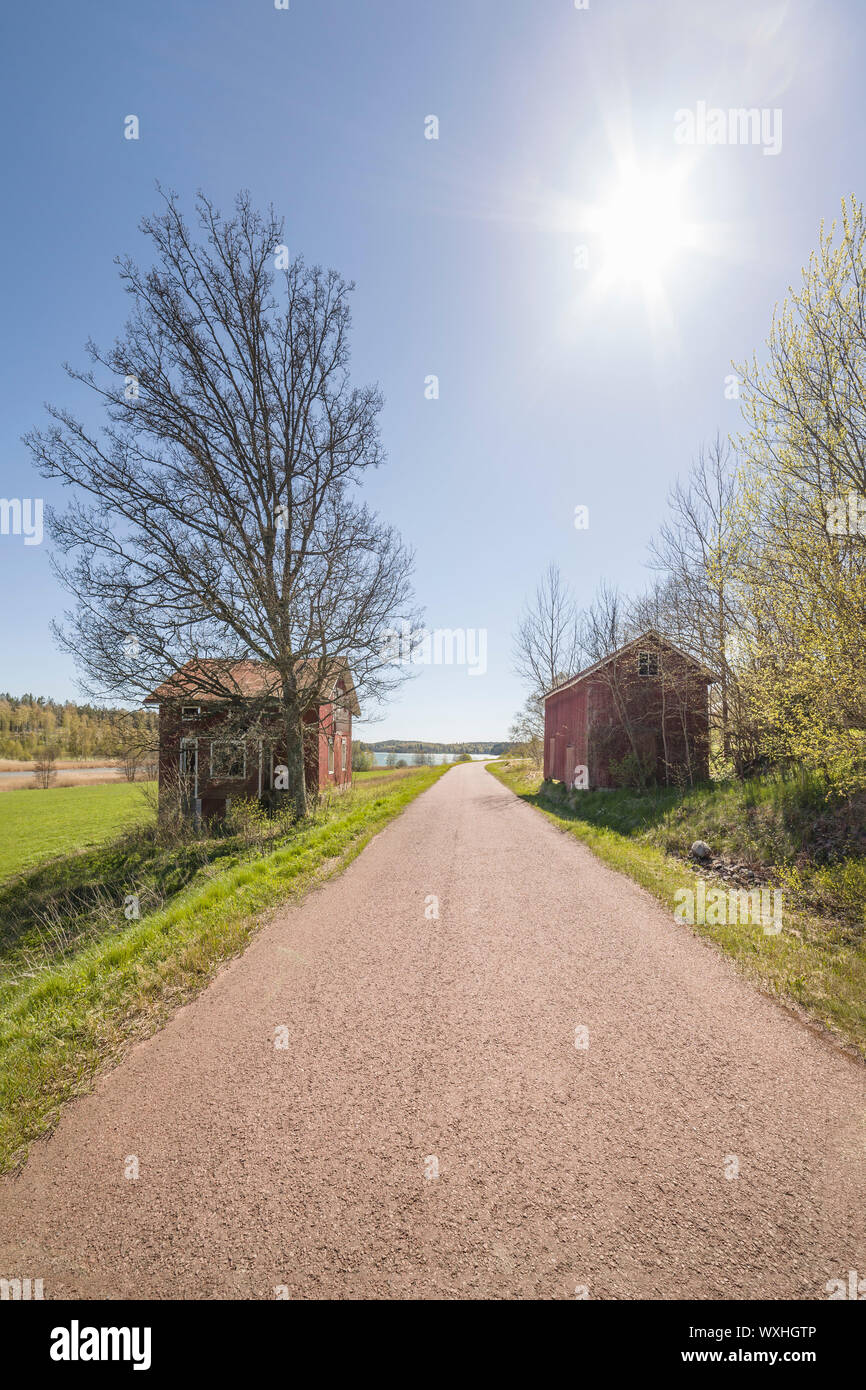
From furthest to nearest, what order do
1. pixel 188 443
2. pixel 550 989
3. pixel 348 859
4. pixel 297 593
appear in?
pixel 297 593, pixel 188 443, pixel 348 859, pixel 550 989

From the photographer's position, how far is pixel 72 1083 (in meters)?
3.56

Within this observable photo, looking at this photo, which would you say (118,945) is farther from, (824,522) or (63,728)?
(63,728)

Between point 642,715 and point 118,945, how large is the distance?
16341mm

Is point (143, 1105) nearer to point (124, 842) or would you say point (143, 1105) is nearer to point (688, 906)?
point (688, 906)

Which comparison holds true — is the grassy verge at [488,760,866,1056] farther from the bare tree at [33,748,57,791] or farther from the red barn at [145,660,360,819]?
the bare tree at [33,748,57,791]

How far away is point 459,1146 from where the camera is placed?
9.54 ft

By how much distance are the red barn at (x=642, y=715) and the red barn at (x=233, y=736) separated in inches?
338

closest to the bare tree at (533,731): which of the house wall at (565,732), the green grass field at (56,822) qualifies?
the house wall at (565,732)

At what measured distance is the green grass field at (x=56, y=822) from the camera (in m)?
19.8

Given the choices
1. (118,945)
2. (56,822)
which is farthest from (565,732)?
(56,822)

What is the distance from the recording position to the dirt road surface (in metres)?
2.25
